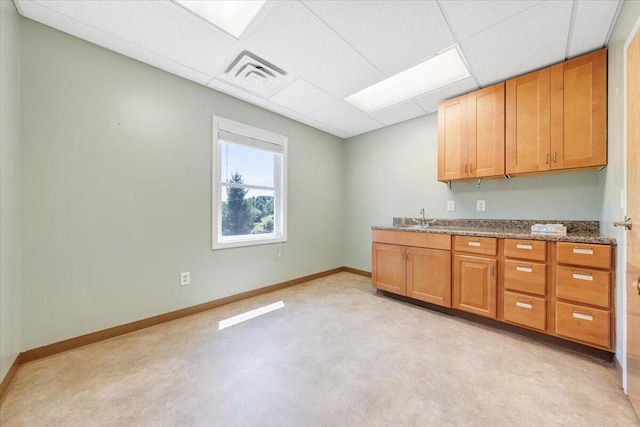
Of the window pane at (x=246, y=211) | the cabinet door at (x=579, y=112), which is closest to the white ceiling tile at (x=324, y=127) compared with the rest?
the window pane at (x=246, y=211)

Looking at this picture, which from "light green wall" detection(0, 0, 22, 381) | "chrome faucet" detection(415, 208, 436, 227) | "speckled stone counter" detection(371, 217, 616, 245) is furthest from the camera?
"chrome faucet" detection(415, 208, 436, 227)

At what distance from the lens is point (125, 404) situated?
53.7 inches

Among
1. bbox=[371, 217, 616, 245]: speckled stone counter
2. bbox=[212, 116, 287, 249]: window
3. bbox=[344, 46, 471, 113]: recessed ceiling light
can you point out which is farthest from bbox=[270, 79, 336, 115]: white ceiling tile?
bbox=[371, 217, 616, 245]: speckled stone counter

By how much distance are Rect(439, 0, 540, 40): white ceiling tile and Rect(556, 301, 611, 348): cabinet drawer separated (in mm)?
2166

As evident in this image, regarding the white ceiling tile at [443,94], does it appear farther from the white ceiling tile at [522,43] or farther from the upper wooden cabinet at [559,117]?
the upper wooden cabinet at [559,117]

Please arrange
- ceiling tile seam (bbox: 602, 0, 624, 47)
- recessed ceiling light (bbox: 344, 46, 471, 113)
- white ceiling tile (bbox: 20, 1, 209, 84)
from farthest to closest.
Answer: recessed ceiling light (bbox: 344, 46, 471, 113) → white ceiling tile (bbox: 20, 1, 209, 84) → ceiling tile seam (bbox: 602, 0, 624, 47)

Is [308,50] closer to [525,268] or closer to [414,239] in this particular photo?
[414,239]

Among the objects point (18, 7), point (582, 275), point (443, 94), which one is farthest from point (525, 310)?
point (18, 7)

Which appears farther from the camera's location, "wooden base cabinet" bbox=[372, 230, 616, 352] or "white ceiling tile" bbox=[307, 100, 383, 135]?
"white ceiling tile" bbox=[307, 100, 383, 135]

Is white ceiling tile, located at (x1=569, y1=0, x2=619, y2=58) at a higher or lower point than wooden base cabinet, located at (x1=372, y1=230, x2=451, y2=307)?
higher

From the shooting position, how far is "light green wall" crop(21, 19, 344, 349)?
1786mm

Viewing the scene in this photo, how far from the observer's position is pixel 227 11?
1749 millimetres

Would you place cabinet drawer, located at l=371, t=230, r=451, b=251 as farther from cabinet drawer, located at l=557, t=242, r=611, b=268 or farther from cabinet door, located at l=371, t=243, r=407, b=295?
cabinet drawer, located at l=557, t=242, r=611, b=268

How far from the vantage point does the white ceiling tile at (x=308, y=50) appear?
5.66 ft
